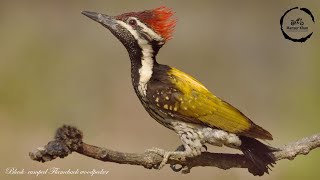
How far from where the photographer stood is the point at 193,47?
11.0 ft

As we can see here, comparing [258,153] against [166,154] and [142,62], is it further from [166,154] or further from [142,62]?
[142,62]

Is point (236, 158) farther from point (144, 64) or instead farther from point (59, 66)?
point (59, 66)

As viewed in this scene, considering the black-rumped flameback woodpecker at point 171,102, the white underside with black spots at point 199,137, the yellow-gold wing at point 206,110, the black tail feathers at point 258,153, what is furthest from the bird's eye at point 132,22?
the black tail feathers at point 258,153

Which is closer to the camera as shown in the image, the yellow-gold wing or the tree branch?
the tree branch

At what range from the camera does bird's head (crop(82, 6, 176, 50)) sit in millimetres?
2324

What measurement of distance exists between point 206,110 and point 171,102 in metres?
0.12

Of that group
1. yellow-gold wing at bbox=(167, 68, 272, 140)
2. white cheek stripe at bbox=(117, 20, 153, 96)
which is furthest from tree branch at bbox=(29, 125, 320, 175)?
white cheek stripe at bbox=(117, 20, 153, 96)

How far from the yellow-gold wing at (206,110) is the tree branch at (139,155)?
0.41 feet

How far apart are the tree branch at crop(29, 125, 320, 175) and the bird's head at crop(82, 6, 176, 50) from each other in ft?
1.24

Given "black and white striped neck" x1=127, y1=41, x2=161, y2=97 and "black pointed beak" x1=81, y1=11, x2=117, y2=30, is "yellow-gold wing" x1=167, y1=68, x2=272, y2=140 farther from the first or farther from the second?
"black pointed beak" x1=81, y1=11, x2=117, y2=30

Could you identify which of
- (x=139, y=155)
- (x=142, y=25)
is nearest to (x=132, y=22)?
(x=142, y=25)

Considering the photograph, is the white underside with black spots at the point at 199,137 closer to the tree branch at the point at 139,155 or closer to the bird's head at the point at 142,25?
the tree branch at the point at 139,155

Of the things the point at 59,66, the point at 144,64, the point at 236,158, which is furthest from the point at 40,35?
the point at 236,158

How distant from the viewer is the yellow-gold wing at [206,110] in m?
2.34
